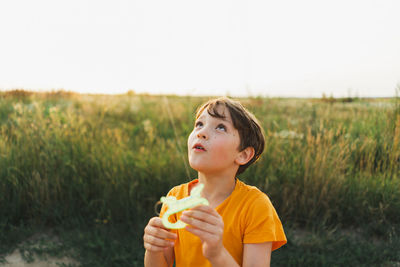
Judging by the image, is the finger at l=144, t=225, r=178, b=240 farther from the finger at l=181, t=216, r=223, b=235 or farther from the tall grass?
the tall grass

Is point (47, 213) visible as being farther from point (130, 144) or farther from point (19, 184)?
point (130, 144)

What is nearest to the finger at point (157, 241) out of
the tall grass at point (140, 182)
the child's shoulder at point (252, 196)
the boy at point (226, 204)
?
the boy at point (226, 204)

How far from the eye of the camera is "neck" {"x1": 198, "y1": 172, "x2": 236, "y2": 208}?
1.67m

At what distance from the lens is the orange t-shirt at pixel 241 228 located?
1561 millimetres

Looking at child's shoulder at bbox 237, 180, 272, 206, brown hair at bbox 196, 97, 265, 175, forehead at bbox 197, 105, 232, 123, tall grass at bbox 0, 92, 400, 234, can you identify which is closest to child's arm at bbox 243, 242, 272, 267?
child's shoulder at bbox 237, 180, 272, 206

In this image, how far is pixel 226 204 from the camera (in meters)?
1.65

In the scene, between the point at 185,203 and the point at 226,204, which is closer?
the point at 185,203

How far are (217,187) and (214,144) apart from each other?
23cm

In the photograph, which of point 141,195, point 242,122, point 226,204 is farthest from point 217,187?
point 141,195

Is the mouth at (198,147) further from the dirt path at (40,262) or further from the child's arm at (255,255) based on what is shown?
the dirt path at (40,262)

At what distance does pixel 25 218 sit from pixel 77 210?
58cm

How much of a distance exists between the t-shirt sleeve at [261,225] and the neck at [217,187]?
138 mm

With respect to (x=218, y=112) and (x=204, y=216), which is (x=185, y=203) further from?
(x=218, y=112)

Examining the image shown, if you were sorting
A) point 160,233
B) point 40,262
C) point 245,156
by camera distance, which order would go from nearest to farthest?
point 160,233 < point 245,156 < point 40,262
